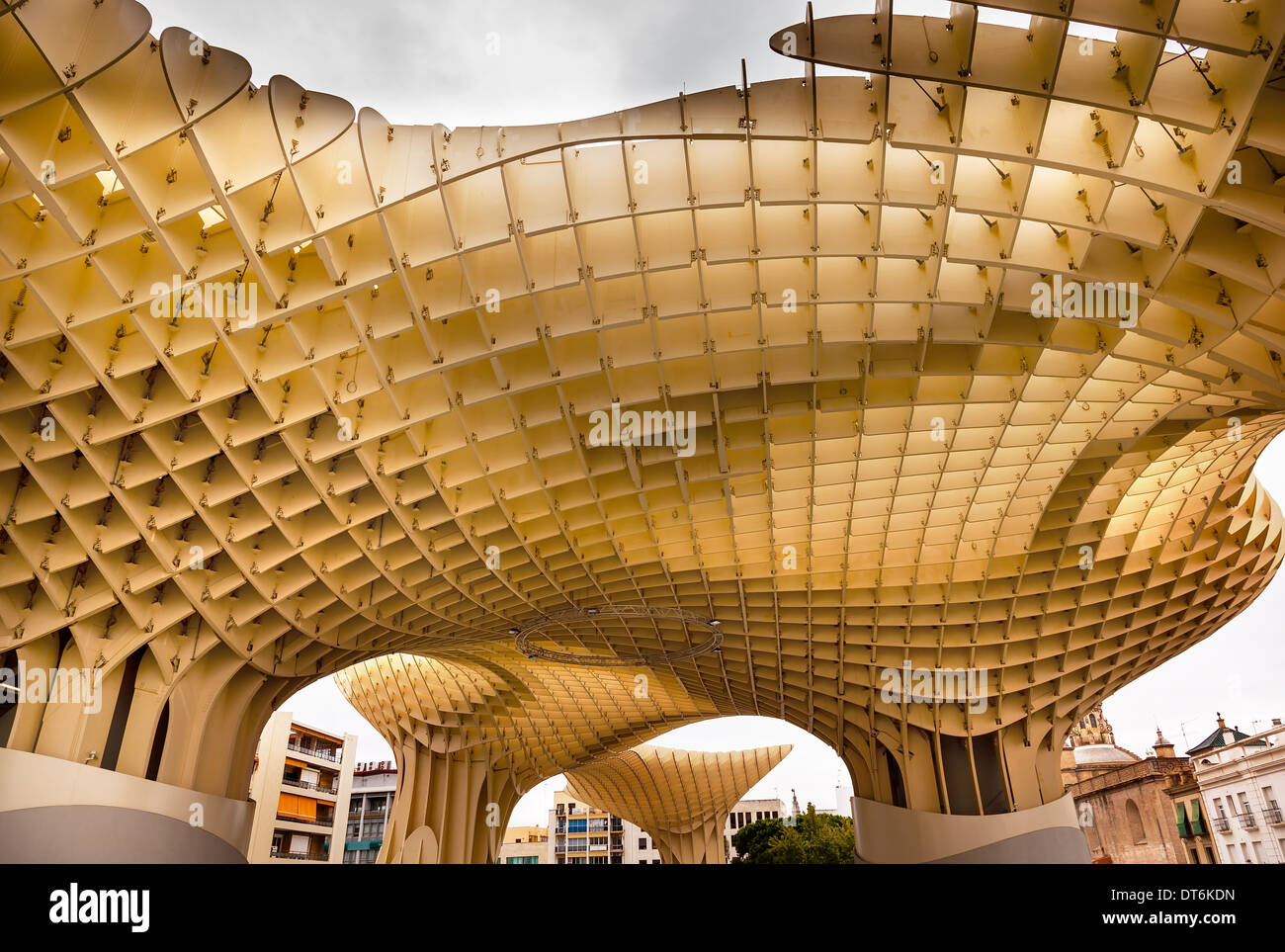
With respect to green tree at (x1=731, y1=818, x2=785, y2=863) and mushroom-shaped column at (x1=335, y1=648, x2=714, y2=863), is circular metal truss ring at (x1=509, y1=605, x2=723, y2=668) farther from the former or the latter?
green tree at (x1=731, y1=818, x2=785, y2=863)

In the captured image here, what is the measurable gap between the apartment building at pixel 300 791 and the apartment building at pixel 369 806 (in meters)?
22.8

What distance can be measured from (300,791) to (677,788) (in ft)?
168

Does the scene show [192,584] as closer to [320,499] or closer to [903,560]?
[320,499]

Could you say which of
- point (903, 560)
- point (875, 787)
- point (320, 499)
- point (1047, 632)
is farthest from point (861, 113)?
point (875, 787)

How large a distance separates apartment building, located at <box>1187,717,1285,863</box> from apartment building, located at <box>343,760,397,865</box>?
114887 mm

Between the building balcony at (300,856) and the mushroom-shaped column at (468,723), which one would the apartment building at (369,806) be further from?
the mushroom-shaped column at (468,723)

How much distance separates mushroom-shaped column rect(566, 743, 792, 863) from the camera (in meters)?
90.6

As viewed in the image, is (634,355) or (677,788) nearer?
(634,355)

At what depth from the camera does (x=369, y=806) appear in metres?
136

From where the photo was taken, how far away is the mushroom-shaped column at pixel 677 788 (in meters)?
90.6

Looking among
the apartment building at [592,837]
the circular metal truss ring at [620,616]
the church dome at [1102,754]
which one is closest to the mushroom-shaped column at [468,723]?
the circular metal truss ring at [620,616]

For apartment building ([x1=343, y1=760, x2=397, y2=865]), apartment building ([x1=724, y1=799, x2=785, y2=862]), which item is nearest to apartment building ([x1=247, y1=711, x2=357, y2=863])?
apartment building ([x1=343, y1=760, x2=397, y2=865])

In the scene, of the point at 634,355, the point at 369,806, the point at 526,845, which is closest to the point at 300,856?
the point at 369,806

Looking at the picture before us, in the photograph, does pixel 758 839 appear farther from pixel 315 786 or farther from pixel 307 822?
pixel 315 786
